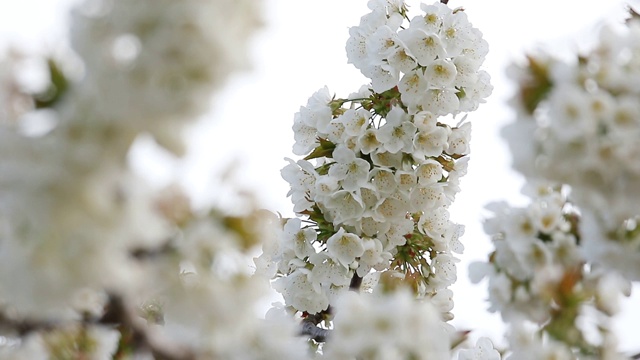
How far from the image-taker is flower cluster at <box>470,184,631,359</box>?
1.85 meters

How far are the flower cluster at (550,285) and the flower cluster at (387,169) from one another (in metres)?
1.01

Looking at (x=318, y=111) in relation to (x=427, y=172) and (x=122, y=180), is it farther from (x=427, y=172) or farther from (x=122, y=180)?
(x=122, y=180)

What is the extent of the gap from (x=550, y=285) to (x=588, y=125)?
448 millimetres

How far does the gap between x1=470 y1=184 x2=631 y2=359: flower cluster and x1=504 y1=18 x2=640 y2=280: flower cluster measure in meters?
0.14

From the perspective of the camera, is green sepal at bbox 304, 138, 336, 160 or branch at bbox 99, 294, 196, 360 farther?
green sepal at bbox 304, 138, 336, 160

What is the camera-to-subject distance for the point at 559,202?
1.92 meters

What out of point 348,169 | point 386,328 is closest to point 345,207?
point 348,169

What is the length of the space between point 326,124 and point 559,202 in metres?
1.31

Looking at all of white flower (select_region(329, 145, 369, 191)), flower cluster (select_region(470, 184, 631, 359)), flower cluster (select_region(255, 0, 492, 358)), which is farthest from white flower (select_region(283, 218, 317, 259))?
flower cluster (select_region(470, 184, 631, 359))

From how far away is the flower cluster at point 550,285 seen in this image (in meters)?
1.85

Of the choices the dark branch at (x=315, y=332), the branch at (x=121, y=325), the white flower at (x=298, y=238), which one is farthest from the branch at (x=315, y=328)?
the branch at (x=121, y=325)

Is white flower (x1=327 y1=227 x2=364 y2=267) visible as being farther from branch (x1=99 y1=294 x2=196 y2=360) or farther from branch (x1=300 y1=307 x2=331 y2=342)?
branch (x1=99 y1=294 x2=196 y2=360)

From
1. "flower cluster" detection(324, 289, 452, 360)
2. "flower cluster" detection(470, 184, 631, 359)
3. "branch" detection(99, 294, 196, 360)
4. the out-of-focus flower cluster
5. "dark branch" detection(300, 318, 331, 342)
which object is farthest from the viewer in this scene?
"dark branch" detection(300, 318, 331, 342)

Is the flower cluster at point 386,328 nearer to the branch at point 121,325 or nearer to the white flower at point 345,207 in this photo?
the branch at point 121,325
